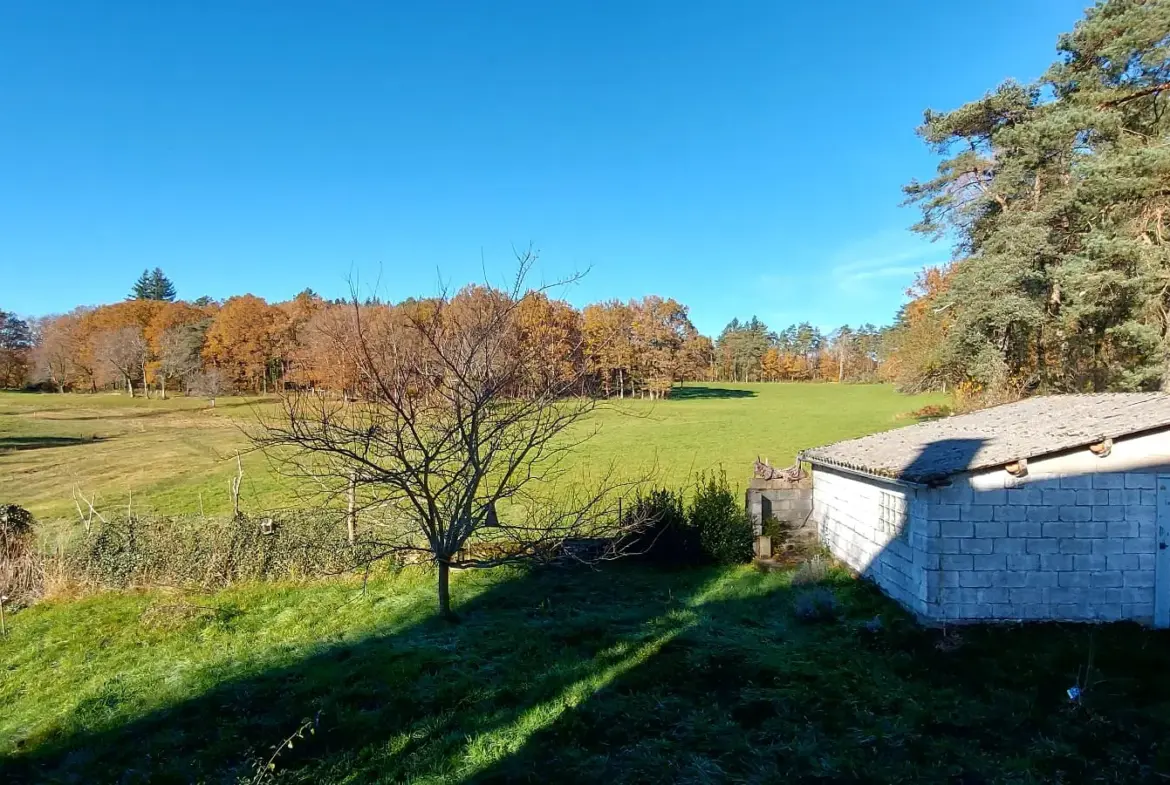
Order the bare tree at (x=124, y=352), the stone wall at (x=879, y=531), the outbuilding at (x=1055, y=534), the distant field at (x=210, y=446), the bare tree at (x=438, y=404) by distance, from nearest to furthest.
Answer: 1. the bare tree at (x=438, y=404)
2. the outbuilding at (x=1055, y=534)
3. the stone wall at (x=879, y=531)
4. the distant field at (x=210, y=446)
5. the bare tree at (x=124, y=352)

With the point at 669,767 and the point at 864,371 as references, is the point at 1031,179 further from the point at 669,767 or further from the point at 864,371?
the point at 864,371

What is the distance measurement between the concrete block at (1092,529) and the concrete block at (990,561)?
3.26 feet

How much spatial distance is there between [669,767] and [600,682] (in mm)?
1525

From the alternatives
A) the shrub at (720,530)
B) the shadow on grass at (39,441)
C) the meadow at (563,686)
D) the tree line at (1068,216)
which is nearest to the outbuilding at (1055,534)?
the meadow at (563,686)

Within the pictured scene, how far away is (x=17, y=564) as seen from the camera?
9117mm

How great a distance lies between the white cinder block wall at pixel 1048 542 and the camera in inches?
287

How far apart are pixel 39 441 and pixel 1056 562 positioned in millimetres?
40552

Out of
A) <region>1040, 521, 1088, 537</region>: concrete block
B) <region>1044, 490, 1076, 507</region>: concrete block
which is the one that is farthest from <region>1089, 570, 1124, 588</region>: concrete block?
<region>1044, 490, 1076, 507</region>: concrete block

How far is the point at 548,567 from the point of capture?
418 inches

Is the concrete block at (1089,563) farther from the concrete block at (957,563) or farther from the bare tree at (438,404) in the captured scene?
the bare tree at (438,404)

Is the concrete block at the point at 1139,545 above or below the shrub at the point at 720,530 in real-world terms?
above

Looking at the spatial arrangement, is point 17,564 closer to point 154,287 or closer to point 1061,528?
point 1061,528

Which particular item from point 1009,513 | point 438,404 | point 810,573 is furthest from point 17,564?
point 1009,513

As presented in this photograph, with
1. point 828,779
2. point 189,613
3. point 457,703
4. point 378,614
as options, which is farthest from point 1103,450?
point 189,613
